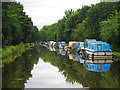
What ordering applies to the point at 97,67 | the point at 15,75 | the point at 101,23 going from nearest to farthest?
the point at 15,75, the point at 97,67, the point at 101,23

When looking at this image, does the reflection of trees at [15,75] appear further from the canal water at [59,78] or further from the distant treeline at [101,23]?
the distant treeline at [101,23]

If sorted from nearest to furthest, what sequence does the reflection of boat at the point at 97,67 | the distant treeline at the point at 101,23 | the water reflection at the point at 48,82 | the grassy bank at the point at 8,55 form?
the water reflection at the point at 48,82 < the reflection of boat at the point at 97,67 < the grassy bank at the point at 8,55 < the distant treeline at the point at 101,23

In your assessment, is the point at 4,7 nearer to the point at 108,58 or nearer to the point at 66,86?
the point at 108,58

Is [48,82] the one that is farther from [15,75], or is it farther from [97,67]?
[97,67]

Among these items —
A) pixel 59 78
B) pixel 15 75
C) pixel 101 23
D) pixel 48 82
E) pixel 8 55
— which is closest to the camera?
pixel 48 82

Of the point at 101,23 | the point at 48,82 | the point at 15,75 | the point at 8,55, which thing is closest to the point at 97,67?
the point at 48,82

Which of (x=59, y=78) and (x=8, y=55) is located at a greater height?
(x=8, y=55)

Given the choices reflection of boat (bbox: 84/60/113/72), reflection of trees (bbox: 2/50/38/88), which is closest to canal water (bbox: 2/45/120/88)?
reflection of trees (bbox: 2/50/38/88)

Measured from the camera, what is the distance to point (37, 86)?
10.7 meters

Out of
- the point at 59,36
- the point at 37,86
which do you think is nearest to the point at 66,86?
the point at 37,86

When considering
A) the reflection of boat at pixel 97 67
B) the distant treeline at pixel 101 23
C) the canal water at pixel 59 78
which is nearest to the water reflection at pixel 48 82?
the canal water at pixel 59 78

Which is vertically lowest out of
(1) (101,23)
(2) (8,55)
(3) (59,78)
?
(3) (59,78)

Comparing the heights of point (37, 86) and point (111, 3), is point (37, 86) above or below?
below

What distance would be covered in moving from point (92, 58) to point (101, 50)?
1.82 meters
